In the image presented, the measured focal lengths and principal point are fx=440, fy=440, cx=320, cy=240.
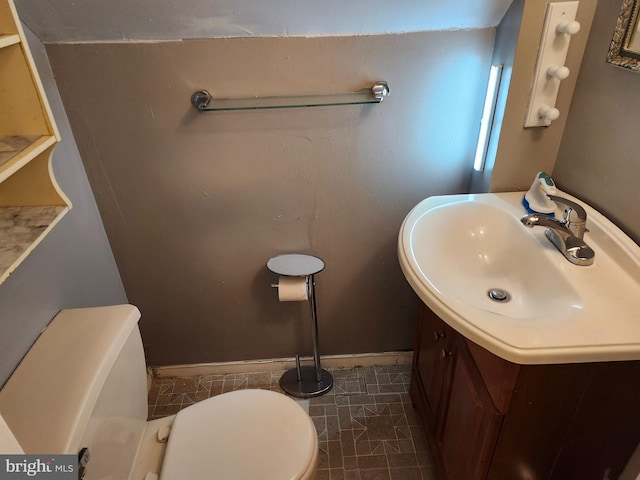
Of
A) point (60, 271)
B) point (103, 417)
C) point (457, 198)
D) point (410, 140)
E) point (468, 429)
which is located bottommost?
point (468, 429)

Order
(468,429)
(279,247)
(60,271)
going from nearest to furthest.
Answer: (468,429) < (60,271) < (279,247)

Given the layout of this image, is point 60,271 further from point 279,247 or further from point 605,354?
point 605,354

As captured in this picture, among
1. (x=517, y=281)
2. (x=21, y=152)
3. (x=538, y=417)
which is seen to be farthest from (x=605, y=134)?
(x=21, y=152)

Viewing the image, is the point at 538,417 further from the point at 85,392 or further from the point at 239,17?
the point at 239,17

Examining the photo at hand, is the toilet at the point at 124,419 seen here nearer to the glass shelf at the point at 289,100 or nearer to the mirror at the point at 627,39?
the glass shelf at the point at 289,100

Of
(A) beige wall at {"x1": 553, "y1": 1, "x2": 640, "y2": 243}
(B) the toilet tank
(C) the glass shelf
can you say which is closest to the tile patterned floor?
(B) the toilet tank

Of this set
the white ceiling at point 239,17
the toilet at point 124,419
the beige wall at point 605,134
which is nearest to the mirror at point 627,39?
the beige wall at point 605,134

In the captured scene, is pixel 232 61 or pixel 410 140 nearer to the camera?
pixel 232 61

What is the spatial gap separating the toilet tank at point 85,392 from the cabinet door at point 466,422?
848 millimetres

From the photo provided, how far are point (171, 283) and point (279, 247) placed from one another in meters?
0.44

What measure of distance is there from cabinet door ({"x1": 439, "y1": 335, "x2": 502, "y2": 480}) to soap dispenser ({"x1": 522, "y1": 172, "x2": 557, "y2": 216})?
43cm

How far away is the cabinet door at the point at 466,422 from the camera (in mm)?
998

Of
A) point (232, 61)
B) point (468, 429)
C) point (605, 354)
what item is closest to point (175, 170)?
point (232, 61)

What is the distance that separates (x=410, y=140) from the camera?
1435mm
